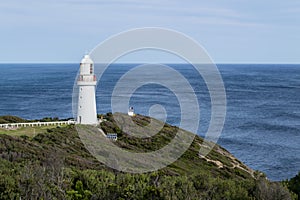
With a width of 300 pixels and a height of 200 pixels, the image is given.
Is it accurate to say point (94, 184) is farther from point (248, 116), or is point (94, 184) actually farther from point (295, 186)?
point (248, 116)

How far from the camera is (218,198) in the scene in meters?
17.2


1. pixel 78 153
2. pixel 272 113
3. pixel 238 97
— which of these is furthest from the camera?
pixel 238 97

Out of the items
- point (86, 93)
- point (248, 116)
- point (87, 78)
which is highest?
point (87, 78)

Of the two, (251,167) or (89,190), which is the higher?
(89,190)

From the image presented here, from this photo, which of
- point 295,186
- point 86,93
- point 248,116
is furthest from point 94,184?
point 248,116

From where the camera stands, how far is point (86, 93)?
3856 centimetres

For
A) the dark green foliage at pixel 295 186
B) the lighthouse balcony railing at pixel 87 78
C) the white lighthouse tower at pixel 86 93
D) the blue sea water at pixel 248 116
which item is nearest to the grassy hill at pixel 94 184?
the dark green foliage at pixel 295 186

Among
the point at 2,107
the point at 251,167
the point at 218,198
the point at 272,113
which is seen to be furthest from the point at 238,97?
the point at 218,198

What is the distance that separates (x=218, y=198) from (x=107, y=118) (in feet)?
89.1

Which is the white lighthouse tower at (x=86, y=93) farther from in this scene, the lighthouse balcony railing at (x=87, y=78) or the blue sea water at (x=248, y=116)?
the blue sea water at (x=248, y=116)

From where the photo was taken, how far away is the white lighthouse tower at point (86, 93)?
38.3 meters

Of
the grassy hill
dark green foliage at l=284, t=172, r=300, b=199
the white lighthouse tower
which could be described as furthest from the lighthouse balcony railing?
dark green foliage at l=284, t=172, r=300, b=199

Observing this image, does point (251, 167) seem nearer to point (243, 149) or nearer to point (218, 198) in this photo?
point (243, 149)
